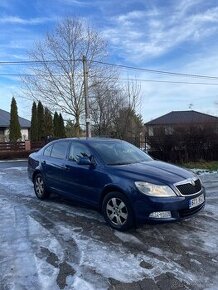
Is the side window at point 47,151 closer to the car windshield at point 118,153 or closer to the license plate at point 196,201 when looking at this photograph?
the car windshield at point 118,153

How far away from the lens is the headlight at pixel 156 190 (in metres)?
5.47

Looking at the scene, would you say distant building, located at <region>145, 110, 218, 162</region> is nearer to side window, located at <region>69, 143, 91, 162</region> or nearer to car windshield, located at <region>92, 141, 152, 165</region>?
car windshield, located at <region>92, 141, 152, 165</region>

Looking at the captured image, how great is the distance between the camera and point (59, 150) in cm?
776

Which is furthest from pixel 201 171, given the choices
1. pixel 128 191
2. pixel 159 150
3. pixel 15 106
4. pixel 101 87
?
pixel 15 106

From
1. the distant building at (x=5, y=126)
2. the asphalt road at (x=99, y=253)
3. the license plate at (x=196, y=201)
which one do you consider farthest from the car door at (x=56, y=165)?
the distant building at (x=5, y=126)

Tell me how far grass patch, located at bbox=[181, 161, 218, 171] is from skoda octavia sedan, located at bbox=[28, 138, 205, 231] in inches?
283

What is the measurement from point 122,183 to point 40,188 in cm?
313

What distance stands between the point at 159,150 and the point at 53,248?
10.7m

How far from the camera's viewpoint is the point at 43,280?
4074mm

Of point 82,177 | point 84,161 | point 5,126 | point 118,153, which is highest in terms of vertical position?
point 5,126

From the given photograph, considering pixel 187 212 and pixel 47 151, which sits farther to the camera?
Result: pixel 47 151

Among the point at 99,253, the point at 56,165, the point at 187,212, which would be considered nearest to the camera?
the point at 99,253

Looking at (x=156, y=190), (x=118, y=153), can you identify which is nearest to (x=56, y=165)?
(x=118, y=153)

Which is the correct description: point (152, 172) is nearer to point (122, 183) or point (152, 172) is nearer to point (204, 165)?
point (122, 183)
